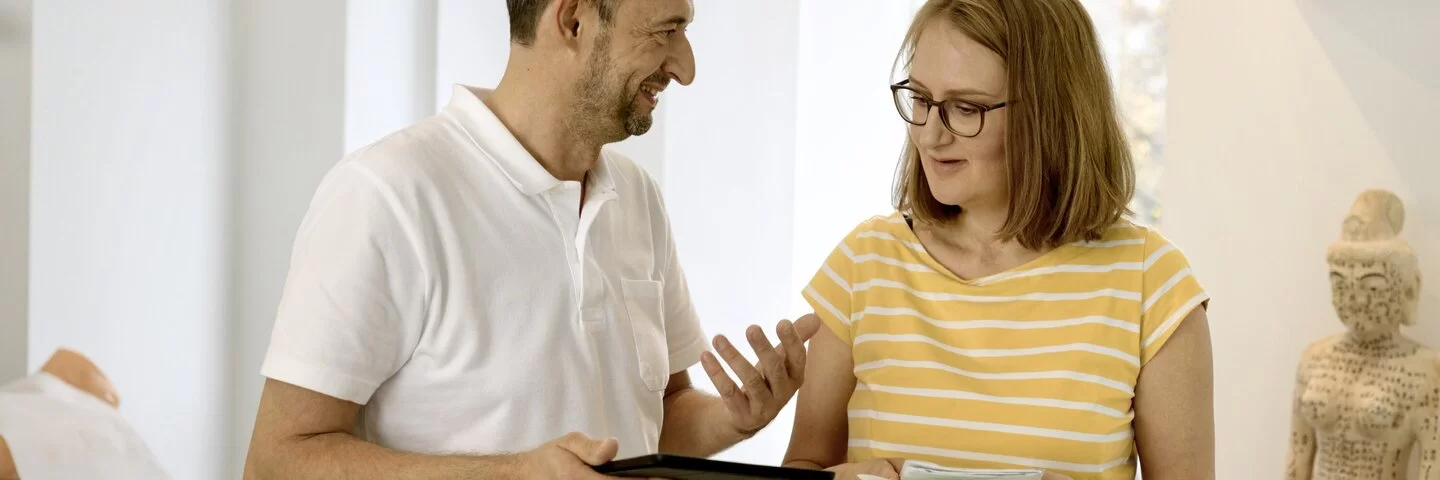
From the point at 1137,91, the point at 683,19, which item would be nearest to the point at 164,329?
the point at 683,19

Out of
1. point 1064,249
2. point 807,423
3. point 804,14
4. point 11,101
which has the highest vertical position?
point 804,14

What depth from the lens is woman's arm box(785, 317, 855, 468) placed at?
1866 mm

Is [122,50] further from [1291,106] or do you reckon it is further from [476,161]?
[1291,106]

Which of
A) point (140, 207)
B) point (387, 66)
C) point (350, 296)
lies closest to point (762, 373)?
point (350, 296)

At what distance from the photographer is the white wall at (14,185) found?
77.0 inches

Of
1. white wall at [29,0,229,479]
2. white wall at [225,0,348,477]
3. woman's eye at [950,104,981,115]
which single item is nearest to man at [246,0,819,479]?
woman's eye at [950,104,981,115]

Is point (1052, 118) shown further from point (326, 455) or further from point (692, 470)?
point (326, 455)

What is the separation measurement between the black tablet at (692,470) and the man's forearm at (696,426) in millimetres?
522

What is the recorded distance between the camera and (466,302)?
68.1 inches

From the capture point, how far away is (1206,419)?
5.60 ft

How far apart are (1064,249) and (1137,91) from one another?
275 centimetres

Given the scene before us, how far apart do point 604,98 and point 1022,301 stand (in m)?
0.62

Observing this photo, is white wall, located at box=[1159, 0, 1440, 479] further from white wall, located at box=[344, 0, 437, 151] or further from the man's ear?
the man's ear

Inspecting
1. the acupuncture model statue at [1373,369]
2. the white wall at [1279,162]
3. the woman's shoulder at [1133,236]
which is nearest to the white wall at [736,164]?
the white wall at [1279,162]
